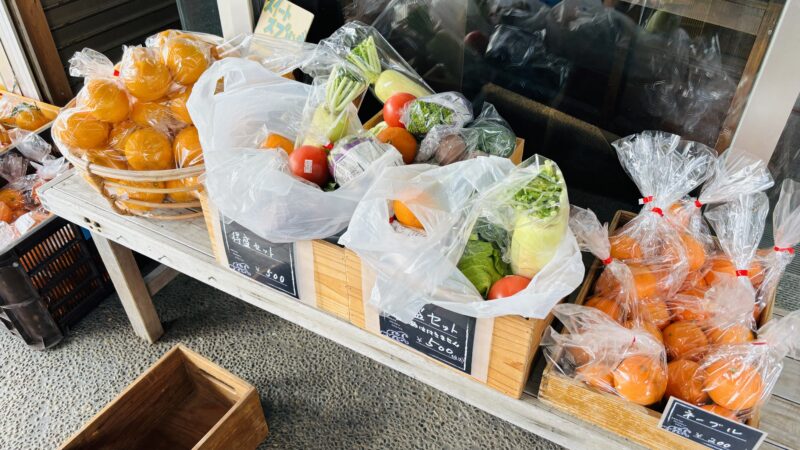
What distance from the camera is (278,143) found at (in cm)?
117

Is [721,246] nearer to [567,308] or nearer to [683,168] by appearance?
[683,168]

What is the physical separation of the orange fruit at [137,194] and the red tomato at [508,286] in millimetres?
828

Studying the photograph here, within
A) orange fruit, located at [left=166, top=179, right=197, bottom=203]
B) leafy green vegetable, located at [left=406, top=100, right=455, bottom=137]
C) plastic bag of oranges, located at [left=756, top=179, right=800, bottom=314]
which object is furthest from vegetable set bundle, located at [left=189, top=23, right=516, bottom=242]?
plastic bag of oranges, located at [left=756, top=179, right=800, bottom=314]

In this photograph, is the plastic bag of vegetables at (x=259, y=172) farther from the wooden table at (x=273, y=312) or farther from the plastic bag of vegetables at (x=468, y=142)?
the wooden table at (x=273, y=312)

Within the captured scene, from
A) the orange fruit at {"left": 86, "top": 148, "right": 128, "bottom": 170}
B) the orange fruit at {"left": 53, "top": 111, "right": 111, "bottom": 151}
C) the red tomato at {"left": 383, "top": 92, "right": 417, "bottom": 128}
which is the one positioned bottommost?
the orange fruit at {"left": 86, "top": 148, "right": 128, "bottom": 170}

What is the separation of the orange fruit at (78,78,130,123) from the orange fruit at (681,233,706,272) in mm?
1177

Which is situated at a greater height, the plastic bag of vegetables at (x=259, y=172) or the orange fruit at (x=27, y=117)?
the plastic bag of vegetables at (x=259, y=172)

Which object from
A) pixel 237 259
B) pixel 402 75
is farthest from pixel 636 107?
pixel 237 259

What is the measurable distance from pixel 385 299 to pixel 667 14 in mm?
765

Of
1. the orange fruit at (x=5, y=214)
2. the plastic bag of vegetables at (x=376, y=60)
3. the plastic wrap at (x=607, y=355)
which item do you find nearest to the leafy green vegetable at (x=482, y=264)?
the plastic wrap at (x=607, y=355)

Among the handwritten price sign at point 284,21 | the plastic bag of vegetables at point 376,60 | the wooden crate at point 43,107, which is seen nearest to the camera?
the plastic bag of vegetables at point 376,60

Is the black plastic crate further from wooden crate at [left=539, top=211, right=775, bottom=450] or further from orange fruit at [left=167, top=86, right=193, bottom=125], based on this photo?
wooden crate at [left=539, top=211, right=775, bottom=450]

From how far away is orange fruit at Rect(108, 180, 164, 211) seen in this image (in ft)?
4.38

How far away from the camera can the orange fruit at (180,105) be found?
4.45 ft
